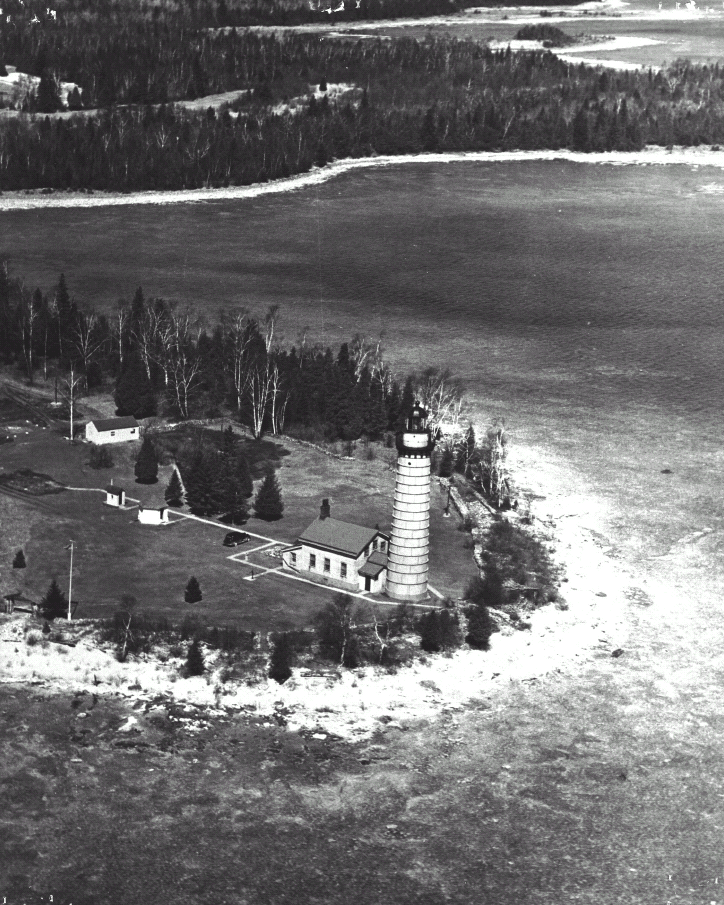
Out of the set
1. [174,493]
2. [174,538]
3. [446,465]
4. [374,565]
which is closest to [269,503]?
[174,493]

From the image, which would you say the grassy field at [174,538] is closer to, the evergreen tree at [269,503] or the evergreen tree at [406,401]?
the evergreen tree at [269,503]

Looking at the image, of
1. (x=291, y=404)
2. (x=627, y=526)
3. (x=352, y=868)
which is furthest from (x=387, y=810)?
(x=291, y=404)

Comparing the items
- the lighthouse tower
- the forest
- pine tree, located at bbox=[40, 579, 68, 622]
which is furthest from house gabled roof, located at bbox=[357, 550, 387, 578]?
the forest

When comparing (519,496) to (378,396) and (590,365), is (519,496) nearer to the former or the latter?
(378,396)

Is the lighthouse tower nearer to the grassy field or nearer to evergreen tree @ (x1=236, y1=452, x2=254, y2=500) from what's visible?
the grassy field

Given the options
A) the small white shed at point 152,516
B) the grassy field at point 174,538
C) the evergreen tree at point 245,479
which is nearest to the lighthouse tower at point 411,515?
the grassy field at point 174,538

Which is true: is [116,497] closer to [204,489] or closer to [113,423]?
[204,489]

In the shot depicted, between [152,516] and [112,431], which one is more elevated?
[112,431]
